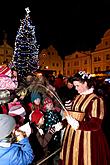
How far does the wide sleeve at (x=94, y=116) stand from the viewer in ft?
13.4

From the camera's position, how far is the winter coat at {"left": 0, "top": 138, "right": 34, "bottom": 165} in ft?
9.45

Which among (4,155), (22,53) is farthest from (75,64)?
(4,155)

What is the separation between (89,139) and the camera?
4.21 metres

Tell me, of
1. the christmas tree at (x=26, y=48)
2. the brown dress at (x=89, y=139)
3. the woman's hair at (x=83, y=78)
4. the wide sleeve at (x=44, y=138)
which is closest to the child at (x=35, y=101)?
the wide sleeve at (x=44, y=138)

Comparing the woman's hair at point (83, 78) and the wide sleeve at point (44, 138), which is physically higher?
the woman's hair at point (83, 78)

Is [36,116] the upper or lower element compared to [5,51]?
lower

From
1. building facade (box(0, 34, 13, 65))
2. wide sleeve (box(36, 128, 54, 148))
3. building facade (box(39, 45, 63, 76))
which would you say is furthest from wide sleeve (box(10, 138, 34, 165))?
building facade (box(39, 45, 63, 76))

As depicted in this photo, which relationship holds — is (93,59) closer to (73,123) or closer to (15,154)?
(73,123)

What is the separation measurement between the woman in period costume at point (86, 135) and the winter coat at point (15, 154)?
3.68 ft

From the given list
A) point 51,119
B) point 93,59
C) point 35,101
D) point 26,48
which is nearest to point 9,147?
point 51,119

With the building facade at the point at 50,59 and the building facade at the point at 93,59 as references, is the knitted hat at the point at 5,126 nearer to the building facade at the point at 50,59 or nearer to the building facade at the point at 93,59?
the building facade at the point at 93,59

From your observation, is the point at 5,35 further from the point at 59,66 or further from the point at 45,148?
the point at 45,148

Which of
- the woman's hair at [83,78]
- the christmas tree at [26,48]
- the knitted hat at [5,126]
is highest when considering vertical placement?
the christmas tree at [26,48]

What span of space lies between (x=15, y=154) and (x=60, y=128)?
5.33 ft
